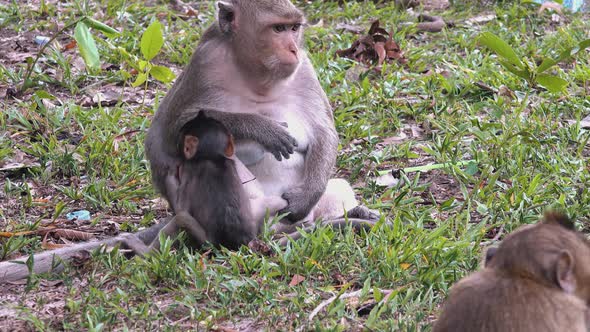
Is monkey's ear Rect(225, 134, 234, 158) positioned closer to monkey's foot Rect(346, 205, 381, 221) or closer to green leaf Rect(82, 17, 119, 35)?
monkey's foot Rect(346, 205, 381, 221)

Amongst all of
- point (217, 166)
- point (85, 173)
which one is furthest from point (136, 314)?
point (85, 173)

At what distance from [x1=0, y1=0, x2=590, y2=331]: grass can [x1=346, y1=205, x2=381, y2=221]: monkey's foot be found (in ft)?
0.48

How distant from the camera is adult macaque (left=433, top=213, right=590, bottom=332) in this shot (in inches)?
127

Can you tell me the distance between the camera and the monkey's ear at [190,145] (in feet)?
16.8

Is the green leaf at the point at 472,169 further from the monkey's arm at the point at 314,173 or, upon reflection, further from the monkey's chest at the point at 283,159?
the monkey's chest at the point at 283,159

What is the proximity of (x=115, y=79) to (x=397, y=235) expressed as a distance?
3.47m

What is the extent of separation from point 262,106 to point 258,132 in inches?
12.5

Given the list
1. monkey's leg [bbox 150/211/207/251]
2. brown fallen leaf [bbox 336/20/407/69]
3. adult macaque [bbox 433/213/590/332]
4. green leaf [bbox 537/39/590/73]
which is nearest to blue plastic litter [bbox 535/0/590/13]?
→ brown fallen leaf [bbox 336/20/407/69]

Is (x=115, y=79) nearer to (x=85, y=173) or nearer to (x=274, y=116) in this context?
(x=85, y=173)

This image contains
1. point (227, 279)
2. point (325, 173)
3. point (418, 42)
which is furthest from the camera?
point (418, 42)

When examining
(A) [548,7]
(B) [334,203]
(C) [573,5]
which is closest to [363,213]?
(B) [334,203]

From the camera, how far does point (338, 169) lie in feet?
21.3

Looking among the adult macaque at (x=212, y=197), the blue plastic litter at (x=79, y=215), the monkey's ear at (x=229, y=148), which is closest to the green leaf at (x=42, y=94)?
the blue plastic litter at (x=79, y=215)

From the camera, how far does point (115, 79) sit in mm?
7711
